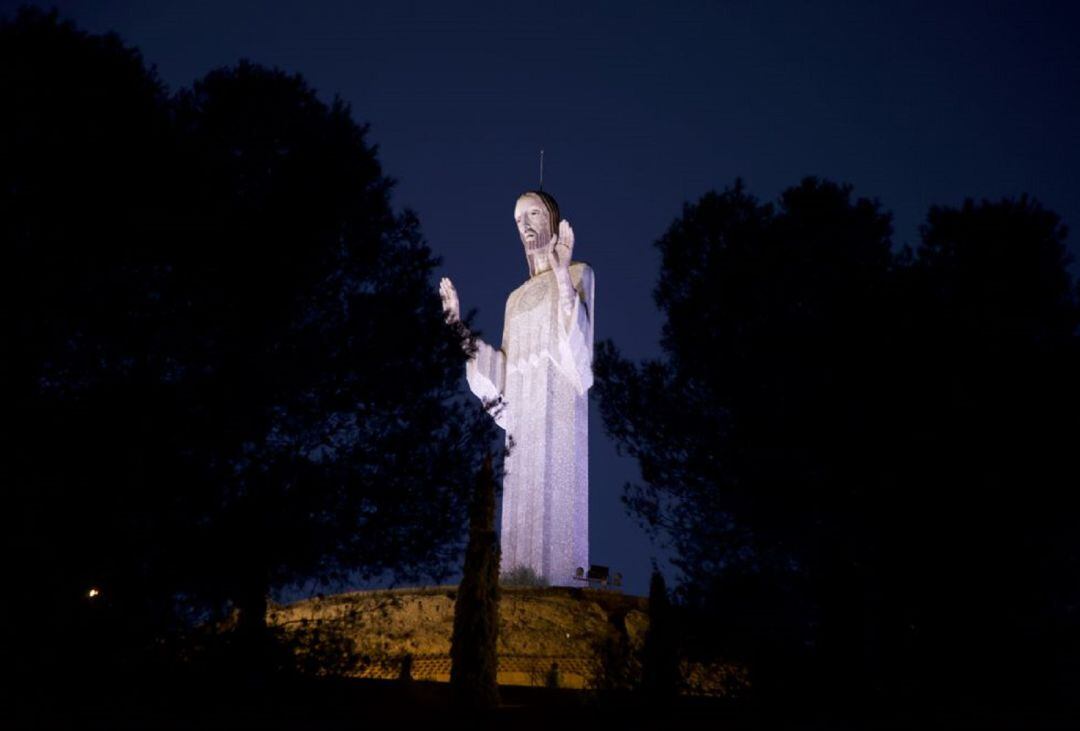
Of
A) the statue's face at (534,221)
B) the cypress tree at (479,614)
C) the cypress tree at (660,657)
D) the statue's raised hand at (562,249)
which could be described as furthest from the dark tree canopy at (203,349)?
the statue's face at (534,221)

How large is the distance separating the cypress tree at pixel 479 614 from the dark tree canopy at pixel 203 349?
0.45m

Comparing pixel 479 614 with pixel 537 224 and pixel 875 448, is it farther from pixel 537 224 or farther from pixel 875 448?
pixel 537 224

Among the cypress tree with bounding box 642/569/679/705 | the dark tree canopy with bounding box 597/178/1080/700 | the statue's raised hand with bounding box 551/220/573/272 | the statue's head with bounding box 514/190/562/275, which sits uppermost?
the statue's head with bounding box 514/190/562/275

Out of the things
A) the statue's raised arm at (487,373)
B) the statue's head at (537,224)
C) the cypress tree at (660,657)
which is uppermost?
the statue's head at (537,224)

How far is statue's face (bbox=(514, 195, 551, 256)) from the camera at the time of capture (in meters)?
19.5

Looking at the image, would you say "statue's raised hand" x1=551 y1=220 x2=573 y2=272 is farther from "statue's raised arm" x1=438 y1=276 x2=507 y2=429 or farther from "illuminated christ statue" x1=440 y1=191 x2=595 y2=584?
"statue's raised arm" x1=438 y1=276 x2=507 y2=429

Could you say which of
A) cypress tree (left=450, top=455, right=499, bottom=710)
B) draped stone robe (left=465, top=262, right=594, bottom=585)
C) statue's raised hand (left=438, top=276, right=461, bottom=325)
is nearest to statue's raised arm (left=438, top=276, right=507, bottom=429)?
draped stone robe (left=465, top=262, right=594, bottom=585)

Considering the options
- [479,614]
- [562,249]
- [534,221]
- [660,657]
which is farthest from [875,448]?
[534,221]

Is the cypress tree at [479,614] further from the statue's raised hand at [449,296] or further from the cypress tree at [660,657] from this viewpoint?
the statue's raised hand at [449,296]

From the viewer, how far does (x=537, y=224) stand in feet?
63.9

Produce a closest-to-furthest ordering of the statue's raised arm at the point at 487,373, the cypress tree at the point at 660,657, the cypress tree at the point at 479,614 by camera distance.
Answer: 1. the cypress tree at the point at 479,614
2. the cypress tree at the point at 660,657
3. the statue's raised arm at the point at 487,373

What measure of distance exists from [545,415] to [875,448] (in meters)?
7.18

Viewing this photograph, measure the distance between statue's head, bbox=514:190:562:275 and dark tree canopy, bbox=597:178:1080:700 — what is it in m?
4.45

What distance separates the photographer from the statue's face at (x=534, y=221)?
63.9 ft
